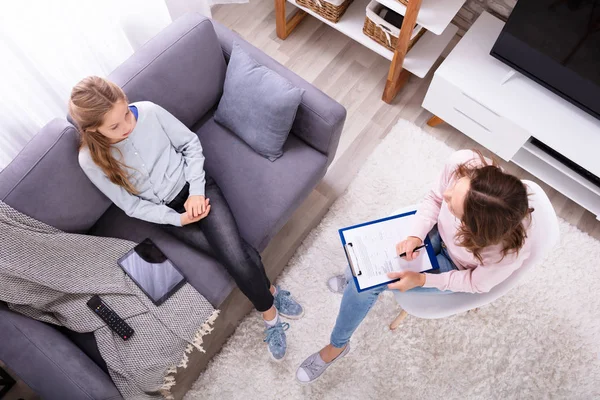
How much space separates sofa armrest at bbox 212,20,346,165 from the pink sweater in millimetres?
489

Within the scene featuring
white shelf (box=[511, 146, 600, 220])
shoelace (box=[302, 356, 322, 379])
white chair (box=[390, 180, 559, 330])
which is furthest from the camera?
white shelf (box=[511, 146, 600, 220])

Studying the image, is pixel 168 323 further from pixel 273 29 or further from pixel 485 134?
pixel 273 29

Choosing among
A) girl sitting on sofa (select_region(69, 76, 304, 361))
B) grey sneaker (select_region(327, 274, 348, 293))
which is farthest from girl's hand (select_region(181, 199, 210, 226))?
grey sneaker (select_region(327, 274, 348, 293))

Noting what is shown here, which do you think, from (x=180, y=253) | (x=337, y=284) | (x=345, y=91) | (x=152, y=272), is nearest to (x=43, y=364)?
(x=152, y=272)

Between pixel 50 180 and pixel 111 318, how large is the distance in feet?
1.71

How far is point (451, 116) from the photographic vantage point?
227 centimetres

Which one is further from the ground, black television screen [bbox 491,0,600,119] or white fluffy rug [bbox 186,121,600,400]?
black television screen [bbox 491,0,600,119]

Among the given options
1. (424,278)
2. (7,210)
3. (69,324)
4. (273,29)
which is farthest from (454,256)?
(273,29)

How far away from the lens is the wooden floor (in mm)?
2299

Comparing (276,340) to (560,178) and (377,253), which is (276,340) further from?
(560,178)

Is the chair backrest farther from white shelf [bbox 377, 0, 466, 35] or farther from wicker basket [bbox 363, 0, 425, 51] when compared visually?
wicker basket [bbox 363, 0, 425, 51]

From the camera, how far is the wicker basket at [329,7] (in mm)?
2316

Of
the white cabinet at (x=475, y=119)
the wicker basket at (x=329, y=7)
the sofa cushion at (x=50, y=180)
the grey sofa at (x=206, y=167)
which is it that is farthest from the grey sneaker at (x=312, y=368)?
the wicker basket at (x=329, y=7)

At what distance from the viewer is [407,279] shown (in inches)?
58.3
